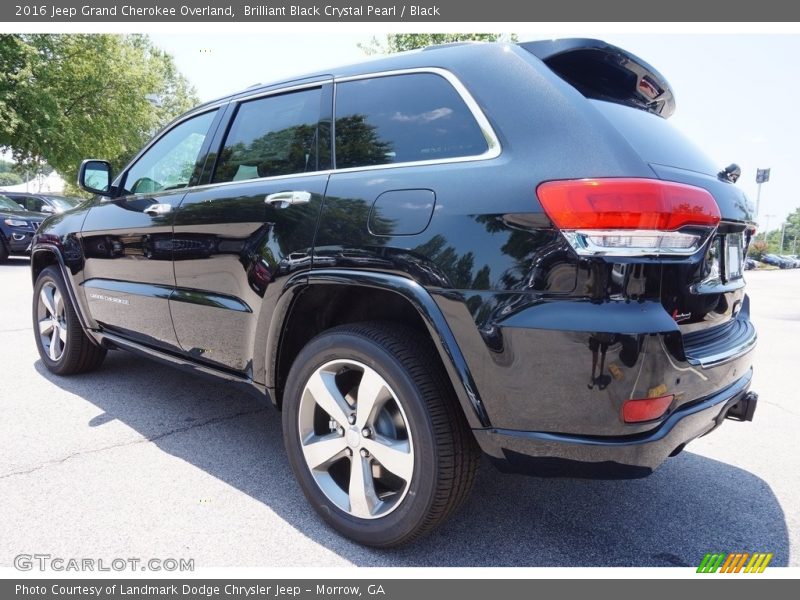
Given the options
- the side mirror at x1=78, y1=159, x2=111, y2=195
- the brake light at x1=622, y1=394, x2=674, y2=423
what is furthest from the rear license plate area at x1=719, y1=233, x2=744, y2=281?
the side mirror at x1=78, y1=159, x2=111, y2=195

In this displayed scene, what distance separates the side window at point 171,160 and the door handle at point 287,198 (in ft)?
3.04

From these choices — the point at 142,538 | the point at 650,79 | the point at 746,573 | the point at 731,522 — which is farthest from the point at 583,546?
the point at 650,79

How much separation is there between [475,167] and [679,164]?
2.43ft

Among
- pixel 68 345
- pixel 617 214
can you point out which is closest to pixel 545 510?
pixel 617 214

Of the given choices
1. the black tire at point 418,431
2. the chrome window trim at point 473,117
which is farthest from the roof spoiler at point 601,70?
the black tire at point 418,431

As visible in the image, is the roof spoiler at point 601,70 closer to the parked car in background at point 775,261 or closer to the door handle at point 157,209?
the door handle at point 157,209

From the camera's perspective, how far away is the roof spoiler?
2074 millimetres

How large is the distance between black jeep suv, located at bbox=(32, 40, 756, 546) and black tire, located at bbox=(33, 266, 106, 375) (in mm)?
1701

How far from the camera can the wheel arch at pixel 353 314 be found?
6.14 ft

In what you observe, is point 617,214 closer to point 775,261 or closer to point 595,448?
point 595,448

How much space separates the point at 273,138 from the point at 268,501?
67.4 inches

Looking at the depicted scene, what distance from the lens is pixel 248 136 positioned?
9.44ft

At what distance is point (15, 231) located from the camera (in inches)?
527

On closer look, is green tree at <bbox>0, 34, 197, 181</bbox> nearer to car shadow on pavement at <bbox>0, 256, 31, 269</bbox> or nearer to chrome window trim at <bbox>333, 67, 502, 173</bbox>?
car shadow on pavement at <bbox>0, 256, 31, 269</bbox>
